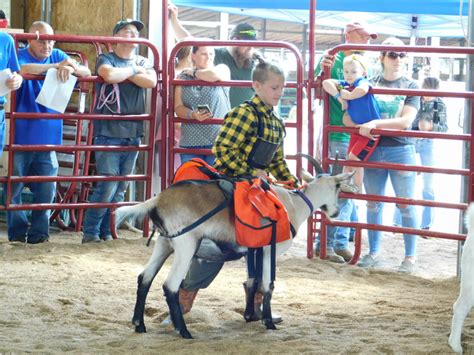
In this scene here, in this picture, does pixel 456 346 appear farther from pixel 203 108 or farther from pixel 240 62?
pixel 240 62

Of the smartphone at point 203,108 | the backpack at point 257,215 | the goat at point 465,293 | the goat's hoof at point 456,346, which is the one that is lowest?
the goat's hoof at point 456,346

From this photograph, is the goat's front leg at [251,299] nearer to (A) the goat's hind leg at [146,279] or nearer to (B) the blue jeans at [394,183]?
(A) the goat's hind leg at [146,279]

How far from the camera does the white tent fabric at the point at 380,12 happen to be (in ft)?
39.4

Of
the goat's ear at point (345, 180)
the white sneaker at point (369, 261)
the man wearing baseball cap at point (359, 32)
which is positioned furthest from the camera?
the man wearing baseball cap at point (359, 32)

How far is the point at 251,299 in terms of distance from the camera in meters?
5.11

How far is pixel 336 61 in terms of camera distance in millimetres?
7586

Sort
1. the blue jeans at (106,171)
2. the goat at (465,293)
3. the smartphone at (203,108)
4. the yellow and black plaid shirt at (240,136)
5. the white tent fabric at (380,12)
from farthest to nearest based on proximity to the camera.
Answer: the white tent fabric at (380,12) < the blue jeans at (106,171) < the smartphone at (203,108) < the yellow and black plaid shirt at (240,136) < the goat at (465,293)

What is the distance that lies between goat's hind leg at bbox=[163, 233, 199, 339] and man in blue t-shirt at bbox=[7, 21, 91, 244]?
10.4 ft

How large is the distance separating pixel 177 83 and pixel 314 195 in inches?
109

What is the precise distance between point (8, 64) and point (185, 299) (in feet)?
9.68

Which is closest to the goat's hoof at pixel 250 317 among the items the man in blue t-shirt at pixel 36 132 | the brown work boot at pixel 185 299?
the brown work boot at pixel 185 299

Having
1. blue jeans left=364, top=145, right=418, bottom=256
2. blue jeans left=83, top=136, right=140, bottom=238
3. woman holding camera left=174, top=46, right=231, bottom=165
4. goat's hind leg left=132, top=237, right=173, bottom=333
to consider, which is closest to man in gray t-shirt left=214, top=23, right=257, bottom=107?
woman holding camera left=174, top=46, right=231, bottom=165

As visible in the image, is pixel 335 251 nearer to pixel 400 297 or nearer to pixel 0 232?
pixel 400 297

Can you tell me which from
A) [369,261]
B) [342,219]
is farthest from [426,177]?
[369,261]
